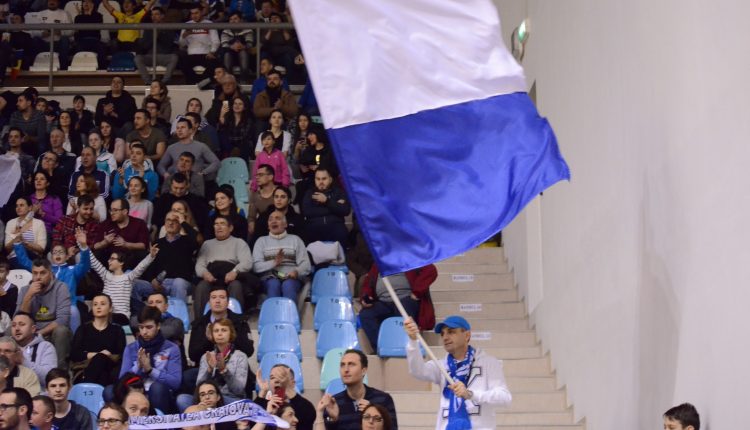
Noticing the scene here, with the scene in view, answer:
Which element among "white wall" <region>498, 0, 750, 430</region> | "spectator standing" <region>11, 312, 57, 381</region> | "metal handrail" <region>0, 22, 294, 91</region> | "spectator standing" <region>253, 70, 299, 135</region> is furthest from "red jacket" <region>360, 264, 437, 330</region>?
"metal handrail" <region>0, 22, 294, 91</region>

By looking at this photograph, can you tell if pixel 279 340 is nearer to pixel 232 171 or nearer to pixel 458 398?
pixel 458 398

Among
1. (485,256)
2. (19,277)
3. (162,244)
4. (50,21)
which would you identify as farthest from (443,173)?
(50,21)

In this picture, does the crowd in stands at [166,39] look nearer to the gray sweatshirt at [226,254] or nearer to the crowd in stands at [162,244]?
the crowd in stands at [162,244]

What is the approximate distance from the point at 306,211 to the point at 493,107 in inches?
236

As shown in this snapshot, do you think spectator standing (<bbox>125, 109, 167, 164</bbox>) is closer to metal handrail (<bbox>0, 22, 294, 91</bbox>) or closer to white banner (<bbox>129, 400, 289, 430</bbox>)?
metal handrail (<bbox>0, 22, 294, 91</bbox>)

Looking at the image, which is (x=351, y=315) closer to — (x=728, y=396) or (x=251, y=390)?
(x=251, y=390)

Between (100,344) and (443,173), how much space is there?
15.7 feet

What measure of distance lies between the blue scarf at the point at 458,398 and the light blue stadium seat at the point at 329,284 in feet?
13.7

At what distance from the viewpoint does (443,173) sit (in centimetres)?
665

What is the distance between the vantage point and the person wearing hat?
24.6 ft

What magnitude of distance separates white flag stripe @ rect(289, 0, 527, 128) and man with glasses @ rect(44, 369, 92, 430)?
373 cm

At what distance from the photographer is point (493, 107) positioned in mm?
6773

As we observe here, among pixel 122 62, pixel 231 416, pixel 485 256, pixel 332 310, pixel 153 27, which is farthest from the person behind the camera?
pixel 122 62

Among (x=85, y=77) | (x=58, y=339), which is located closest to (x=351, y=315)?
(x=58, y=339)
